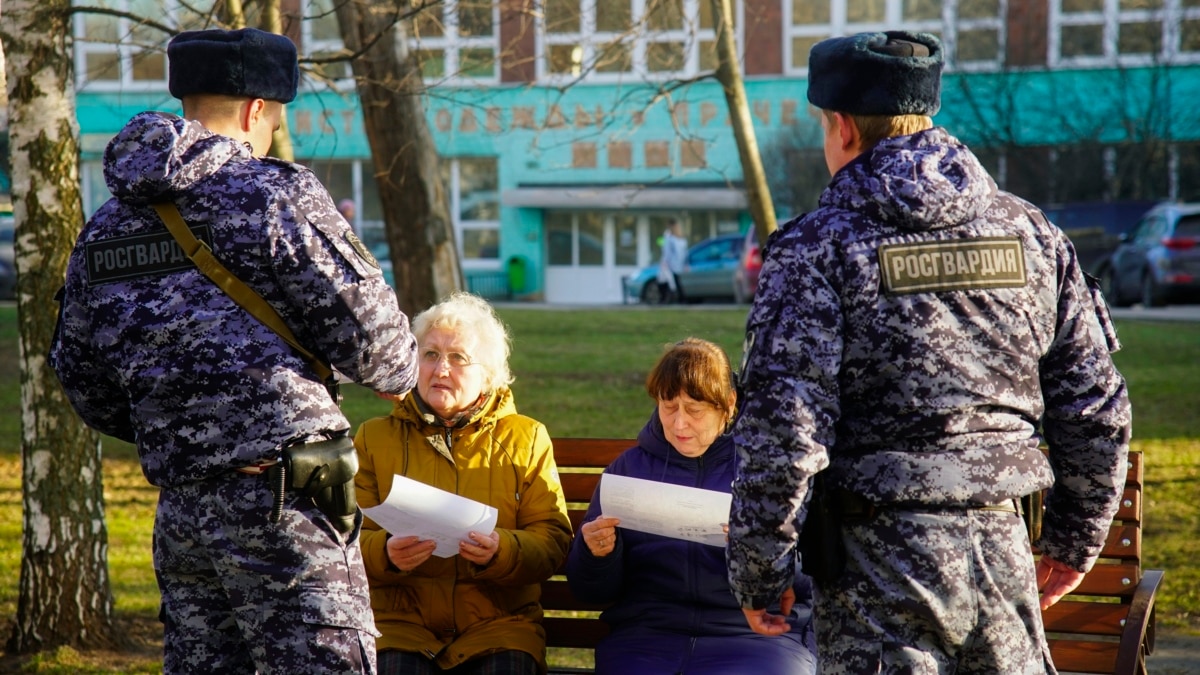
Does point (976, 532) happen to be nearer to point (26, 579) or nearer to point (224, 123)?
point (224, 123)

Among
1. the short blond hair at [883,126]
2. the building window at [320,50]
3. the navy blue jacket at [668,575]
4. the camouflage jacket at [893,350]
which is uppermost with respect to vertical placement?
the building window at [320,50]

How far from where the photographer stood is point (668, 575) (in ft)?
12.3

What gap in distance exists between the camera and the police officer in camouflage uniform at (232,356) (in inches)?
111

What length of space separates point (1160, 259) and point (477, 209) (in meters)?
19.4

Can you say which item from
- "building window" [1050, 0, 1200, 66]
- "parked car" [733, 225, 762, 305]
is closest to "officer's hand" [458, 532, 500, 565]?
"parked car" [733, 225, 762, 305]

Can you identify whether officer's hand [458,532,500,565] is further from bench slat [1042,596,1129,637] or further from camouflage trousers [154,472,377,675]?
bench slat [1042,596,1129,637]

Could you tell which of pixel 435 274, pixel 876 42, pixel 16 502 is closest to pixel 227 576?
pixel 876 42

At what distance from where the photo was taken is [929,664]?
102 inches

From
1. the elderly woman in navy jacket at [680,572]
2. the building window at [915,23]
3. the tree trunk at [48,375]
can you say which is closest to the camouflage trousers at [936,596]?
the elderly woman in navy jacket at [680,572]

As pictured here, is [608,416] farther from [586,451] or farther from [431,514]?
[431,514]

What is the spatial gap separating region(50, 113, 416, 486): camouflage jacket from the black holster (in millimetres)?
37

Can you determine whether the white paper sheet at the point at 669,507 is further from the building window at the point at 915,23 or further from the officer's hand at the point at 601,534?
A: the building window at the point at 915,23

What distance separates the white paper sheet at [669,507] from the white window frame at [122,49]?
4.83 feet

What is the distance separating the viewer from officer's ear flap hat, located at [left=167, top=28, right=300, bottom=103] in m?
2.94
